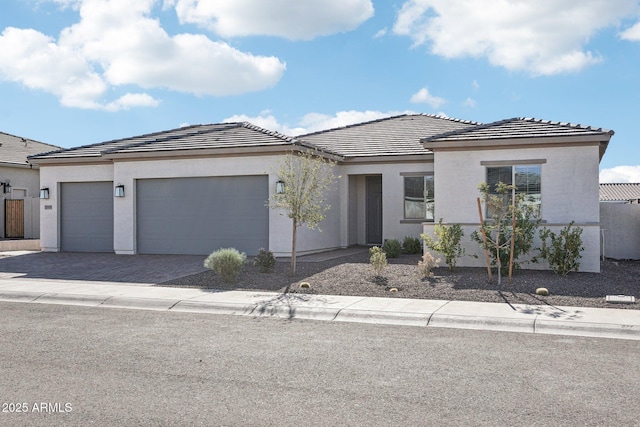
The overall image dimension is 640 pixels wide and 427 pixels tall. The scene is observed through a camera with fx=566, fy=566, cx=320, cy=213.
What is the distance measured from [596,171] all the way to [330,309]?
8554 mm

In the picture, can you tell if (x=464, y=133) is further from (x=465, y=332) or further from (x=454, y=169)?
(x=465, y=332)

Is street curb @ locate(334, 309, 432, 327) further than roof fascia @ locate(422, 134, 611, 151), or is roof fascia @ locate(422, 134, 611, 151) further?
roof fascia @ locate(422, 134, 611, 151)

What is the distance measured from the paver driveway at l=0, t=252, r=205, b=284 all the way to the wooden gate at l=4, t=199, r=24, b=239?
22.0 ft

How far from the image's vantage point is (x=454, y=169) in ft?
50.6

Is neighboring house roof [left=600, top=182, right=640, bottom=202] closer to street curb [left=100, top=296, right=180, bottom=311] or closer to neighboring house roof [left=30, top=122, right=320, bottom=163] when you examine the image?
neighboring house roof [left=30, top=122, right=320, bottom=163]

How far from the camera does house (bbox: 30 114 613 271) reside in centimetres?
1468

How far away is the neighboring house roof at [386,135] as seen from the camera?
20984 mm

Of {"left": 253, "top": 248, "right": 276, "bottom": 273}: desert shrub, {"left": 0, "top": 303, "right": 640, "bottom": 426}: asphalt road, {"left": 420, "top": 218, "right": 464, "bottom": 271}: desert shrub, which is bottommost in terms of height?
{"left": 0, "top": 303, "right": 640, "bottom": 426}: asphalt road

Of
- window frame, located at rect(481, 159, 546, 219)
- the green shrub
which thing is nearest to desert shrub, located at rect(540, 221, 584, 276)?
window frame, located at rect(481, 159, 546, 219)

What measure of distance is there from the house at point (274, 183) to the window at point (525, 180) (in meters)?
0.06

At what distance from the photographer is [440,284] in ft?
40.3

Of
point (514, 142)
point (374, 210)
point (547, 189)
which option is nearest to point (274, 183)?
point (374, 210)

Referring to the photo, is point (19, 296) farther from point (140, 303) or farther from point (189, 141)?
point (189, 141)

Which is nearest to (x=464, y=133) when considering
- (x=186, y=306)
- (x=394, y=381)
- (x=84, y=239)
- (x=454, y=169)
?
(x=454, y=169)
